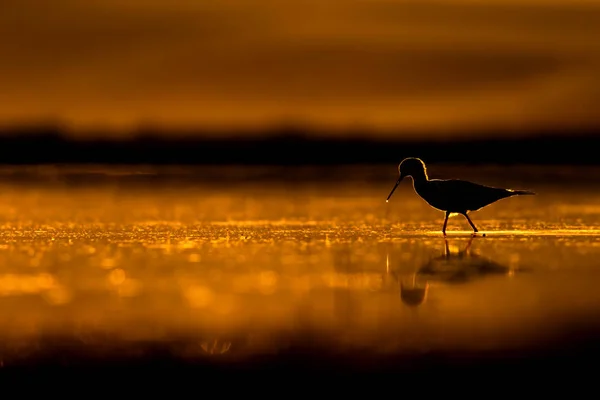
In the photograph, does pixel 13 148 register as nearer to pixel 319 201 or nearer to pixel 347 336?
pixel 319 201

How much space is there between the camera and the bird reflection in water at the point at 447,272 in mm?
8734

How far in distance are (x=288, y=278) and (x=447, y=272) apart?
1.28m

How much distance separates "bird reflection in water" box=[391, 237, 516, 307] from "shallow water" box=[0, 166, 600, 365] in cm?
2

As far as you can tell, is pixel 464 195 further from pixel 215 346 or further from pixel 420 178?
pixel 215 346

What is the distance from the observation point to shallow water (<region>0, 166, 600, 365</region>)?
274 inches

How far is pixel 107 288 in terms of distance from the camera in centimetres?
906

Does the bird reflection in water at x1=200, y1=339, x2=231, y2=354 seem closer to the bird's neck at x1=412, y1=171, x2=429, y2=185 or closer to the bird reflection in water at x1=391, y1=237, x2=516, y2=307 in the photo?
the bird reflection in water at x1=391, y1=237, x2=516, y2=307

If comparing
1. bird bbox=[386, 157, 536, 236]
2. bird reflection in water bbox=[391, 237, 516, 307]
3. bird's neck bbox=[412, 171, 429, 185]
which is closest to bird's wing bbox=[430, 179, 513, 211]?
bird bbox=[386, 157, 536, 236]

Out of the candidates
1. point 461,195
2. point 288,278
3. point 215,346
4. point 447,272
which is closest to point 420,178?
point 461,195

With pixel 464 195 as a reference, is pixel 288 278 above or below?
below

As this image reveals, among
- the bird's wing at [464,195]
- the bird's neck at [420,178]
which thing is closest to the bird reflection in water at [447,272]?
the bird's wing at [464,195]

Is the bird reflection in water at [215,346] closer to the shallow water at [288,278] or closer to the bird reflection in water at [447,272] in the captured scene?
the shallow water at [288,278]

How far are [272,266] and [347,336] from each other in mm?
3575

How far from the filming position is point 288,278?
9617 mm
